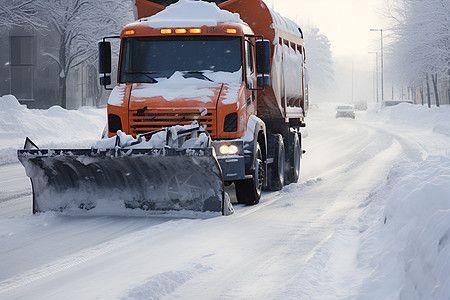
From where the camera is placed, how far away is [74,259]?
18.7 ft

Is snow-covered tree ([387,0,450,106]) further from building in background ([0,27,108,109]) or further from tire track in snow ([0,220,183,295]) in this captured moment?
tire track in snow ([0,220,183,295])

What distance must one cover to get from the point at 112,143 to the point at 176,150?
904mm

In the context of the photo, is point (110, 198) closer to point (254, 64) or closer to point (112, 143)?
point (112, 143)

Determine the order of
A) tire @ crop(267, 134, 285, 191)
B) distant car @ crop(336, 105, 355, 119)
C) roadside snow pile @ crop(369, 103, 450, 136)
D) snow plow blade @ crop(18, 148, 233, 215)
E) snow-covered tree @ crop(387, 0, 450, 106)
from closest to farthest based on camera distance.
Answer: snow plow blade @ crop(18, 148, 233, 215) < tire @ crop(267, 134, 285, 191) < roadside snow pile @ crop(369, 103, 450, 136) < snow-covered tree @ crop(387, 0, 450, 106) < distant car @ crop(336, 105, 355, 119)

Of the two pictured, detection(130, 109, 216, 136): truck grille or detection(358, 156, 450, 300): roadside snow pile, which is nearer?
detection(358, 156, 450, 300): roadside snow pile

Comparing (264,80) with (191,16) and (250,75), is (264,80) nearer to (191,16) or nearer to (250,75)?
(250,75)

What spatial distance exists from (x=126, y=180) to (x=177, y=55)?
2.09m

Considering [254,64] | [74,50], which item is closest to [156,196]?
[254,64]

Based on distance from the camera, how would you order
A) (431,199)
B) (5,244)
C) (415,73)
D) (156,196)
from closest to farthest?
1. (431,199)
2. (5,244)
3. (156,196)
4. (415,73)

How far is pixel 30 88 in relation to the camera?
3472 cm

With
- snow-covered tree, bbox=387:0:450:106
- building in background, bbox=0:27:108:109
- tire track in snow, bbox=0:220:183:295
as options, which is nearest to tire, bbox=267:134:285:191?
tire track in snow, bbox=0:220:183:295

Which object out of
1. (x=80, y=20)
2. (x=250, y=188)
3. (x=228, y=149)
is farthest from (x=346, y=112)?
(x=228, y=149)

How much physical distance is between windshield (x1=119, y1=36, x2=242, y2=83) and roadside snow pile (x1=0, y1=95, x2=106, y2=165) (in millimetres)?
8621

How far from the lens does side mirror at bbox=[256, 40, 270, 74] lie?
9109 millimetres
